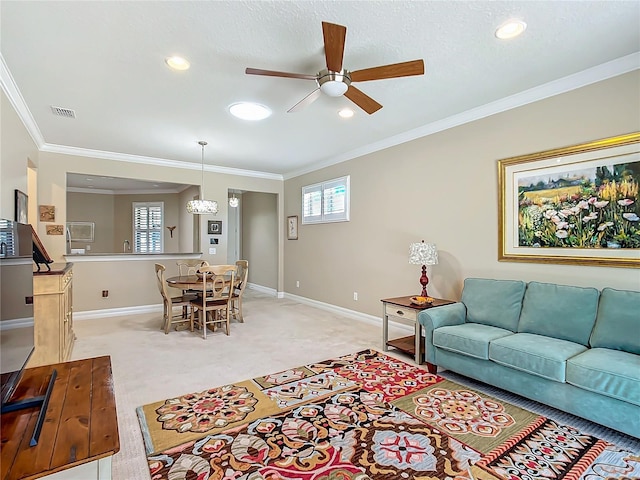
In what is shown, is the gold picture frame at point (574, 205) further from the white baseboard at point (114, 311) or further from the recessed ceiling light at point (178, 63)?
the white baseboard at point (114, 311)

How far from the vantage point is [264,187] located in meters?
7.11

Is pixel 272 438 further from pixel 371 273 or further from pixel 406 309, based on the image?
pixel 371 273

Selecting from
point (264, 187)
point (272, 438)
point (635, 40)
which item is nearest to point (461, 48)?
point (635, 40)

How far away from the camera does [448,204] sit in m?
3.99

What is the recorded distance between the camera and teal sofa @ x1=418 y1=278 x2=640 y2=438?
2.09 m

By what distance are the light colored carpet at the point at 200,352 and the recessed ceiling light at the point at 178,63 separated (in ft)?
8.75

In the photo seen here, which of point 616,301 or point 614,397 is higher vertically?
point 616,301

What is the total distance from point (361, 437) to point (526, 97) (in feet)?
11.0

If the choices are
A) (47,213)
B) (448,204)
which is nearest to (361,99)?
(448,204)

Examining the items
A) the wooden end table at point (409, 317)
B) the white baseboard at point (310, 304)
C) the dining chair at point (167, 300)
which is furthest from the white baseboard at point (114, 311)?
the wooden end table at point (409, 317)

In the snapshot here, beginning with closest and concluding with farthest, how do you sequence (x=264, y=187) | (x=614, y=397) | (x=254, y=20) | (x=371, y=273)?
(x=614, y=397) < (x=254, y=20) < (x=371, y=273) < (x=264, y=187)

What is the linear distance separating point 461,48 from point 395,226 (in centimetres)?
251

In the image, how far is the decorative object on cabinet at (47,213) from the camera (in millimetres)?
4891

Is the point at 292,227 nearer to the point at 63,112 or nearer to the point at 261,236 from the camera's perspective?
the point at 261,236
